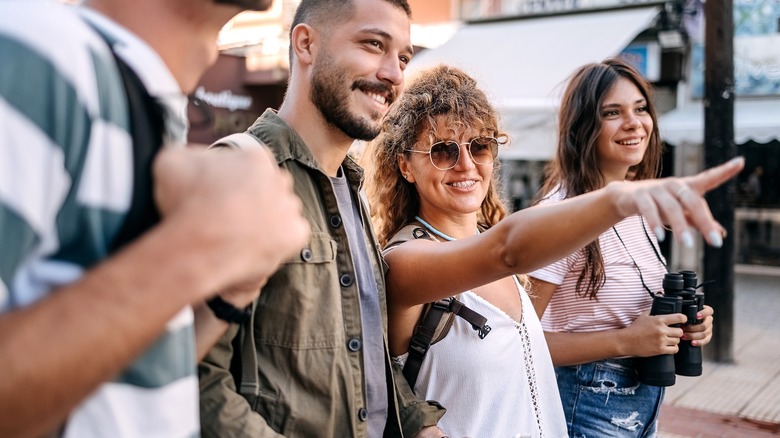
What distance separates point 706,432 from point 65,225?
17.3 feet

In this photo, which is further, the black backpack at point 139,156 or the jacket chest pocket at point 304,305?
the jacket chest pocket at point 304,305

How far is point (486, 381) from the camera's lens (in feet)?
6.63

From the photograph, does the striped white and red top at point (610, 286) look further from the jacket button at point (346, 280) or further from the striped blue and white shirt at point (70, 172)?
the striped blue and white shirt at point (70, 172)

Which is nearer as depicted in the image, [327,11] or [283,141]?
[283,141]

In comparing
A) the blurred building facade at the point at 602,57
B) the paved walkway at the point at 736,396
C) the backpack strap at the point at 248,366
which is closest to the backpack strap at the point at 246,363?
the backpack strap at the point at 248,366

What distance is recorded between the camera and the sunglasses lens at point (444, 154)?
7.43 feet

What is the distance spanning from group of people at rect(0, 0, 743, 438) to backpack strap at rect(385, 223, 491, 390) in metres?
0.01

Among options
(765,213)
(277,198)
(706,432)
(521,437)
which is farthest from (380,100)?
(765,213)

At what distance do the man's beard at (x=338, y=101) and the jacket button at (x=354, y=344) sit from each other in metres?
0.53

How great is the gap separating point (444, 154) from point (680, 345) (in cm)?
113

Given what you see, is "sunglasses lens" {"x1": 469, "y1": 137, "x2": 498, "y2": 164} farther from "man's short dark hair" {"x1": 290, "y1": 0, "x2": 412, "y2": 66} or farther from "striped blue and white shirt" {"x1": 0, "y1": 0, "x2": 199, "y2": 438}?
"striped blue and white shirt" {"x1": 0, "y1": 0, "x2": 199, "y2": 438}

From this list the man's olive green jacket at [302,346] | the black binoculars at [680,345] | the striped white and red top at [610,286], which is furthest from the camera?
the striped white and red top at [610,286]

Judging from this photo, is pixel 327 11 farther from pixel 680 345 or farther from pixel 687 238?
pixel 680 345

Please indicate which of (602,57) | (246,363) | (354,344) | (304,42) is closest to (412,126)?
(304,42)
